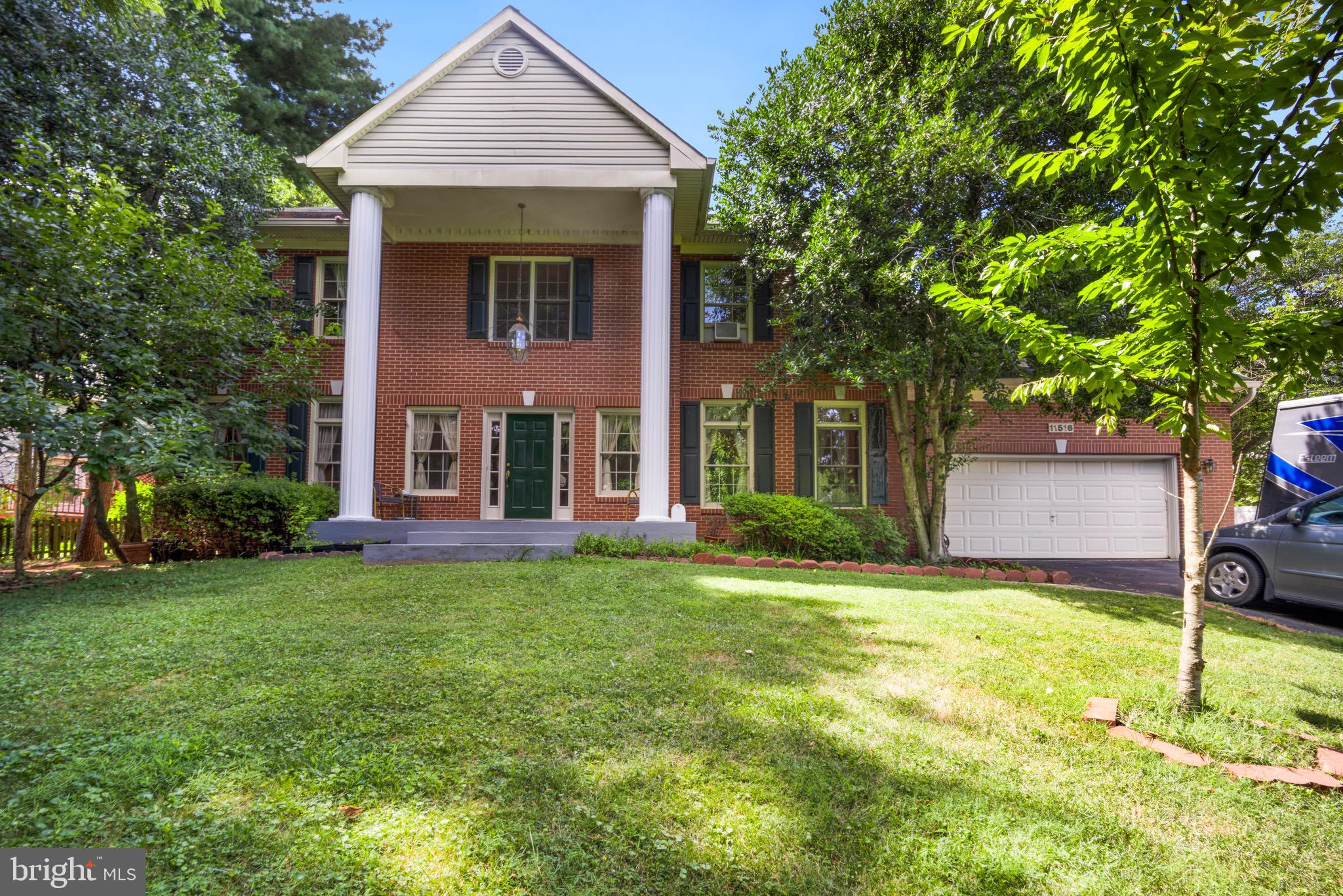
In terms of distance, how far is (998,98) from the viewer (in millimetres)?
8383

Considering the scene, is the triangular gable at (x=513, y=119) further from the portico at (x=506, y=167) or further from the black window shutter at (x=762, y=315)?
the black window shutter at (x=762, y=315)

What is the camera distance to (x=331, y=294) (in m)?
11.7

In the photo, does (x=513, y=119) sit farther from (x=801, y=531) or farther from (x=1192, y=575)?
(x=1192, y=575)

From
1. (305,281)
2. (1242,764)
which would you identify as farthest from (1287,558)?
(305,281)

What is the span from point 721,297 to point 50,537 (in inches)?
504

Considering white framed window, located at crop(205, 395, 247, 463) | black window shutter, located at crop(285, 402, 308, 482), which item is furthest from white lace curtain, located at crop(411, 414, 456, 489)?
white framed window, located at crop(205, 395, 247, 463)

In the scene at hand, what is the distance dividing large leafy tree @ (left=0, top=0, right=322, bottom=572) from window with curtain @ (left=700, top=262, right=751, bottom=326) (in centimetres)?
734

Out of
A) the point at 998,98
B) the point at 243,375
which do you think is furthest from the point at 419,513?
the point at 998,98

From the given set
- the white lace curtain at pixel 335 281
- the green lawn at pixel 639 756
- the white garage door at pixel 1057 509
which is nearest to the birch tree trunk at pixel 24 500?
the green lawn at pixel 639 756

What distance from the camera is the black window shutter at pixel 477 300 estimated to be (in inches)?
442

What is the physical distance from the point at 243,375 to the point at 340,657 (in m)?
9.47

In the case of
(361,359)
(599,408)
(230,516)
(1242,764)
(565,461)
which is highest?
(361,359)

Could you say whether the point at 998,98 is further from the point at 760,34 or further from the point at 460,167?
the point at 460,167

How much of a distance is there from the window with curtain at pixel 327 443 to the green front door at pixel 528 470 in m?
3.34
